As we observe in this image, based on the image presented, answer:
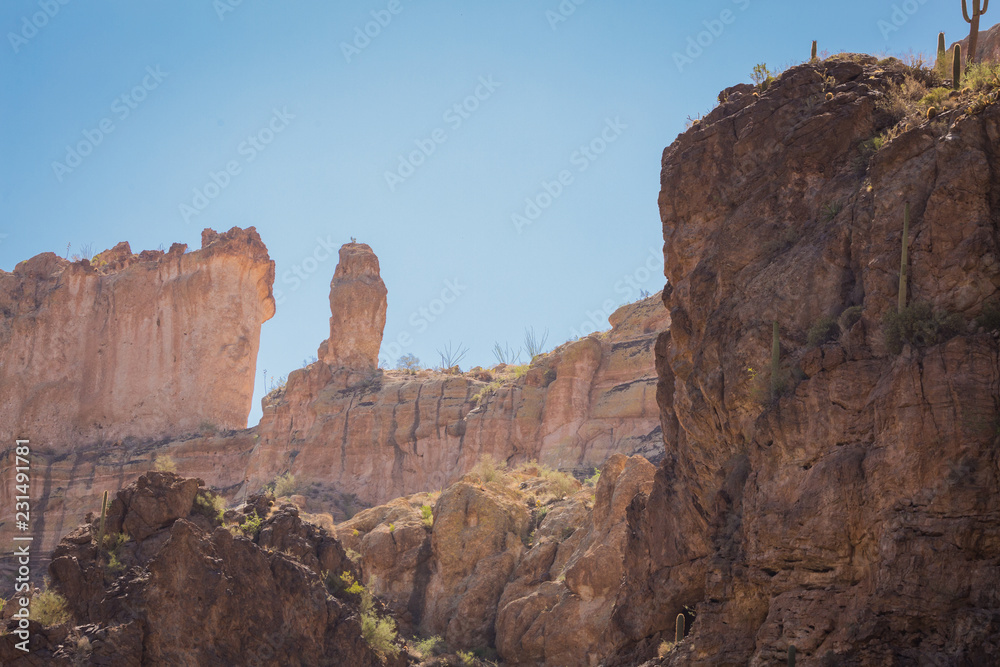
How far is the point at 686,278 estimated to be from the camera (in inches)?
920

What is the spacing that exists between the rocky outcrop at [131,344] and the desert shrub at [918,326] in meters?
52.9

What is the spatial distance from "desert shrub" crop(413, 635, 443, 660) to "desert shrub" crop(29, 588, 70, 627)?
1160 centimetres

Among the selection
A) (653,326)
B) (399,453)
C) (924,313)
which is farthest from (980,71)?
(399,453)

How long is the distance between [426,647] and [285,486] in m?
24.2

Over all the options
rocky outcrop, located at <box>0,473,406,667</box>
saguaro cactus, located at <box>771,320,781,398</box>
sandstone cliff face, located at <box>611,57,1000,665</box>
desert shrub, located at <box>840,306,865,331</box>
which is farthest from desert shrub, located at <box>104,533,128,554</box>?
desert shrub, located at <box>840,306,865,331</box>

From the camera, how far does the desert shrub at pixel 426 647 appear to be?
109ft

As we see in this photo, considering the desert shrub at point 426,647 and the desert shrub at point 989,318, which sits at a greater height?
the desert shrub at point 989,318

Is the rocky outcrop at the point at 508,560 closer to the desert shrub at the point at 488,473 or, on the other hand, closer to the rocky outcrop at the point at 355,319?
the desert shrub at the point at 488,473

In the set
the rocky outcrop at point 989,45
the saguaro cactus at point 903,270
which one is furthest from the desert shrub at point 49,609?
the rocky outcrop at point 989,45

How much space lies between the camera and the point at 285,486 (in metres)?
55.9

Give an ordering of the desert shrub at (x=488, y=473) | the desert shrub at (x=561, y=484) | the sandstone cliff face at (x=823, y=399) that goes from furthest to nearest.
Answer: the desert shrub at (x=488, y=473)
the desert shrub at (x=561, y=484)
the sandstone cliff face at (x=823, y=399)

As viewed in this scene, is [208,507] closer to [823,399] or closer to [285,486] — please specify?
[823,399]

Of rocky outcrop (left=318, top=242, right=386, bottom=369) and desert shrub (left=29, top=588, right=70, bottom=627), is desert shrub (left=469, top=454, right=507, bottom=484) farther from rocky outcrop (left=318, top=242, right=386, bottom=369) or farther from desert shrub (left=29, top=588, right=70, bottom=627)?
desert shrub (left=29, top=588, right=70, bottom=627)

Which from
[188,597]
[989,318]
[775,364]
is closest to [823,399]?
[775,364]
